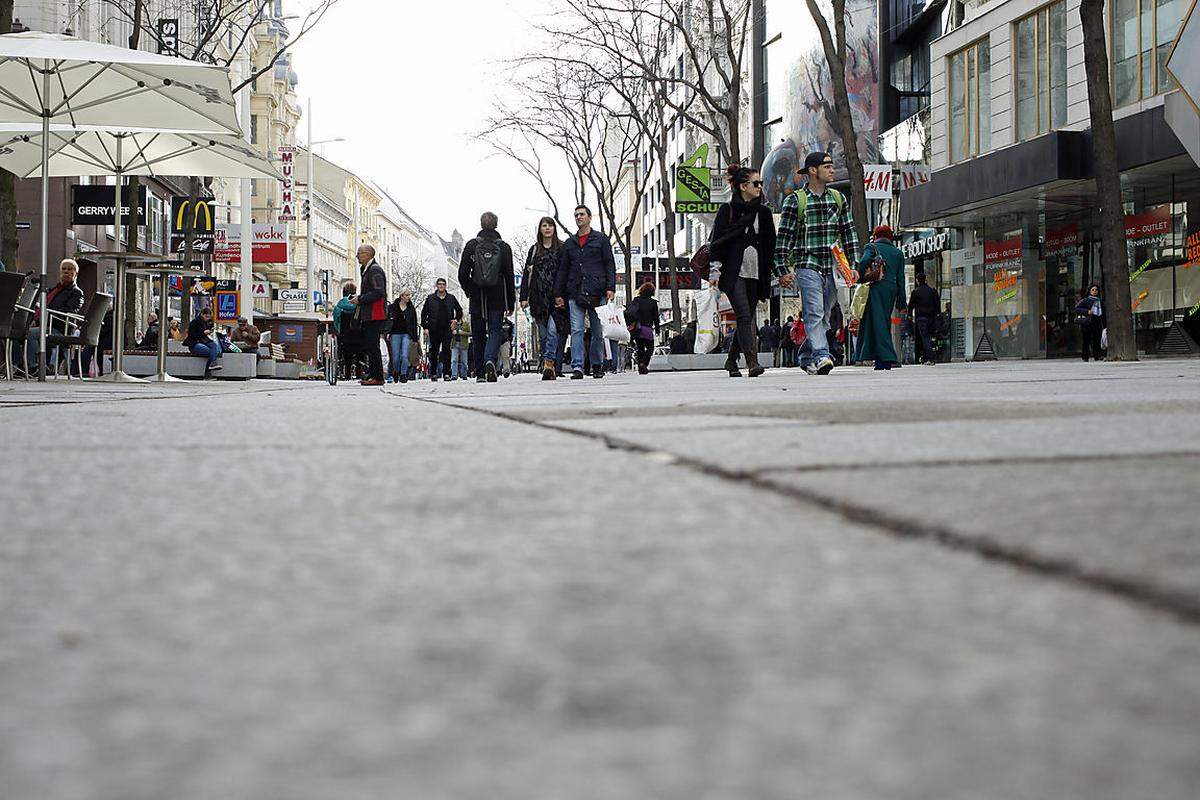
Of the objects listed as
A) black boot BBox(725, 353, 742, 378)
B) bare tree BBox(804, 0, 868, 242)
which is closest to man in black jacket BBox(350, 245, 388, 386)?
black boot BBox(725, 353, 742, 378)

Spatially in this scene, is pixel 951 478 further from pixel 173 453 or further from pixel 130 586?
pixel 173 453

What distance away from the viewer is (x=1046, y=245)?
2886 cm

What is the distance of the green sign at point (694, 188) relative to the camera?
35.1 meters

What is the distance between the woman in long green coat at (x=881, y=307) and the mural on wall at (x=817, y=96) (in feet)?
66.0

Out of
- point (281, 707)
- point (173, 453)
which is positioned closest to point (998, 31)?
point (173, 453)

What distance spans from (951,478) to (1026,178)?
82.1 feet

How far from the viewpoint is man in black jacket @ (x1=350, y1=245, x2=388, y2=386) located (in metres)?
17.1

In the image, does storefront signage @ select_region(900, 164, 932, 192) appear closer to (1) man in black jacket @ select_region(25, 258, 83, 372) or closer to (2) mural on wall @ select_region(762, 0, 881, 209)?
(2) mural on wall @ select_region(762, 0, 881, 209)

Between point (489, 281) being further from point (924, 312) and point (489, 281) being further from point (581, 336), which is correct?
point (924, 312)

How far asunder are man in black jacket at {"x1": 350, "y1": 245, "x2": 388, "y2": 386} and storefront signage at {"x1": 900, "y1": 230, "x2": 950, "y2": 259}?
729 inches

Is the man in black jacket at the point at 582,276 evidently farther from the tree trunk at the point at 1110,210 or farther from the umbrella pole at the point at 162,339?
the tree trunk at the point at 1110,210

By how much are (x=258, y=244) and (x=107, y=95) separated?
2779cm

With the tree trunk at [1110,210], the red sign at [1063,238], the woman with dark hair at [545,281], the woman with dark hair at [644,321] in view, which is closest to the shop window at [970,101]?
the red sign at [1063,238]

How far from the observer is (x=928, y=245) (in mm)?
34156
